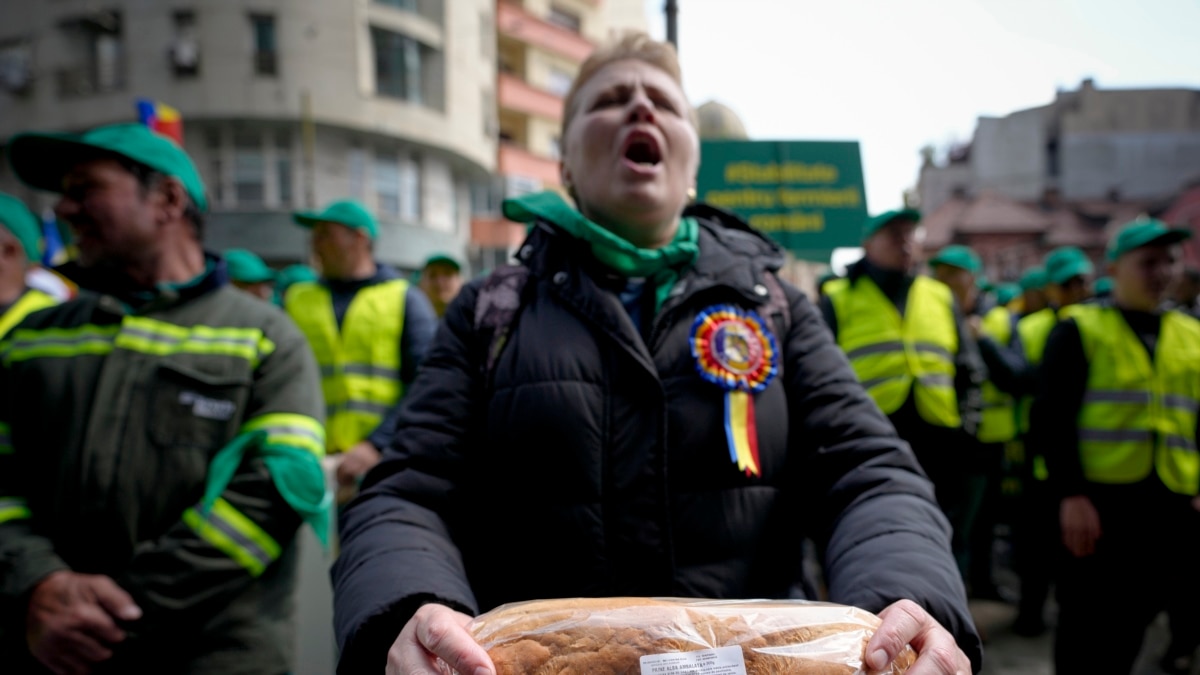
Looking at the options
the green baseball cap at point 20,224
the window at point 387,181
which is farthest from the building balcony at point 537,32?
the green baseball cap at point 20,224

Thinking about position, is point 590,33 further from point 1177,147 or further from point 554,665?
point 554,665

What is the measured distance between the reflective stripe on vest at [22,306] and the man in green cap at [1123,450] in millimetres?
4772

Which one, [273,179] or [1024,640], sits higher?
[273,179]

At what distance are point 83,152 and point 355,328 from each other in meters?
2.17

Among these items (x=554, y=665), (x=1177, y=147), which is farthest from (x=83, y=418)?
(x=1177, y=147)

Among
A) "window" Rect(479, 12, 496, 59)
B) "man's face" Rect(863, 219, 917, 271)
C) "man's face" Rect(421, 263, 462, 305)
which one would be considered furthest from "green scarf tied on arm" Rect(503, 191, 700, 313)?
"window" Rect(479, 12, 496, 59)

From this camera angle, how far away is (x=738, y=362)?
1.42 meters

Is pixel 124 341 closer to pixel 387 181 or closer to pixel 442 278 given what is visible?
pixel 442 278

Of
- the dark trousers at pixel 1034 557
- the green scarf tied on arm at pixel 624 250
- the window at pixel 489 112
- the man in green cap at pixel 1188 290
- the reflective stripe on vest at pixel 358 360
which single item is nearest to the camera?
the green scarf tied on arm at pixel 624 250

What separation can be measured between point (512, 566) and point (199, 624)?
3.61ft

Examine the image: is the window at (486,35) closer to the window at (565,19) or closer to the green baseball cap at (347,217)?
the window at (565,19)

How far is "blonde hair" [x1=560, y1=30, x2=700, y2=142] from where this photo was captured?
166 cm

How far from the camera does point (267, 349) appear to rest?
218cm

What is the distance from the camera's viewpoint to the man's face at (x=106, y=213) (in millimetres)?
2088
